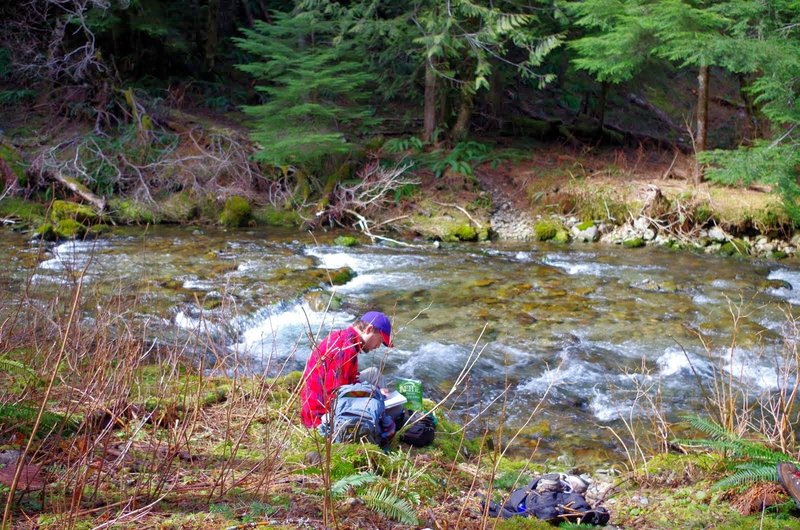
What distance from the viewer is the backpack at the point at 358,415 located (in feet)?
13.4

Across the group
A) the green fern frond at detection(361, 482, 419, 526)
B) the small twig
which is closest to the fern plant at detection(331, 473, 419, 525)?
the green fern frond at detection(361, 482, 419, 526)

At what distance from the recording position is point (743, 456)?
416 cm

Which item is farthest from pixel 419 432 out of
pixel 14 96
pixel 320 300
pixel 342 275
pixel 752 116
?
pixel 14 96

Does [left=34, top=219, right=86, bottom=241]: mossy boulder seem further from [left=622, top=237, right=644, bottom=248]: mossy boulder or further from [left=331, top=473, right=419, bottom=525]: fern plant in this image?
[left=331, top=473, right=419, bottom=525]: fern plant

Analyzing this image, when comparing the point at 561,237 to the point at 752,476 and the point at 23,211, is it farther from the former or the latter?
the point at 23,211

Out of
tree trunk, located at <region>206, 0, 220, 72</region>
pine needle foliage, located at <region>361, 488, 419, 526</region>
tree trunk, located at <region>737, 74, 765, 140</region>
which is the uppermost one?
tree trunk, located at <region>206, 0, 220, 72</region>

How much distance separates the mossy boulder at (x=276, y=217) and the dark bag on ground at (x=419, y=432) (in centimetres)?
1075

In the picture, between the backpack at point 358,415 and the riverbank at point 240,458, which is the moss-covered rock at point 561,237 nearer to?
the riverbank at point 240,458

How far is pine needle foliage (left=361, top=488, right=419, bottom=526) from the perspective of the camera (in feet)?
9.56

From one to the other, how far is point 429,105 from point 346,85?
3424 mm

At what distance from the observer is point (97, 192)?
14.8 m

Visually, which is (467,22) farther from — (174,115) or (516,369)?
(516,369)

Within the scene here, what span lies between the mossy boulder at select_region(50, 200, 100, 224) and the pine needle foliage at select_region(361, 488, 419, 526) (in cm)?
1149

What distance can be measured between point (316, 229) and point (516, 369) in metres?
8.12
